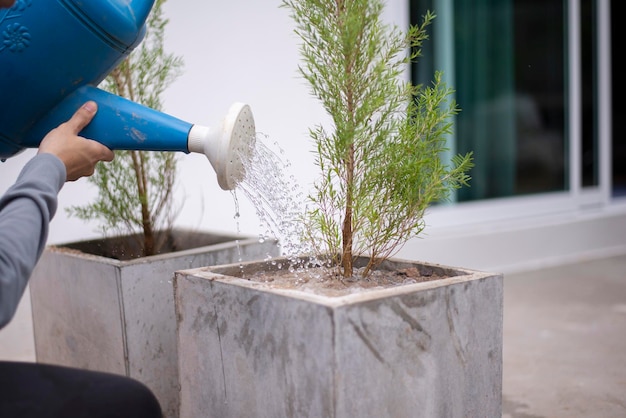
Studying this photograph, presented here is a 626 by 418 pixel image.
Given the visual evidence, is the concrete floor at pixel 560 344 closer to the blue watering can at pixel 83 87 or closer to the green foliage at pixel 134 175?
the green foliage at pixel 134 175

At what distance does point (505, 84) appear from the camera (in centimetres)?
388

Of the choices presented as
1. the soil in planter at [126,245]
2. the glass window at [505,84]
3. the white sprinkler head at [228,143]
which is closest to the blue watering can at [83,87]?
the white sprinkler head at [228,143]

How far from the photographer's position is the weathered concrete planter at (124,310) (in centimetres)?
158

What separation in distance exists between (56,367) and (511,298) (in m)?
2.34

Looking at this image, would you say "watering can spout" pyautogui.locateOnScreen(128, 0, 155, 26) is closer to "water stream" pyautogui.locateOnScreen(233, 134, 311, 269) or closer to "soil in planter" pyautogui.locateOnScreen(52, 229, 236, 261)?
"water stream" pyautogui.locateOnScreen(233, 134, 311, 269)

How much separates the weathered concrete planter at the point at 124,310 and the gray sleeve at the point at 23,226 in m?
0.56

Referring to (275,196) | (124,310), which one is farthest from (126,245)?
(275,196)

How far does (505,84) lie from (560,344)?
6.11ft

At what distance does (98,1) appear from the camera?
1.18 metres

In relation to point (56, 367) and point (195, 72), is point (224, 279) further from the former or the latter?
point (195, 72)

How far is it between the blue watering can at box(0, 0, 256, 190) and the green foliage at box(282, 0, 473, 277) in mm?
171

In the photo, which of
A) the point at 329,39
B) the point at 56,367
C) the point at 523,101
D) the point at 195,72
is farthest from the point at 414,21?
the point at 56,367

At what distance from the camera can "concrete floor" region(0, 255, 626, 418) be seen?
6.19ft

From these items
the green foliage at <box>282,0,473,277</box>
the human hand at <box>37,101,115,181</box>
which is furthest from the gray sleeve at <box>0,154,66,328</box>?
the green foliage at <box>282,0,473,277</box>
